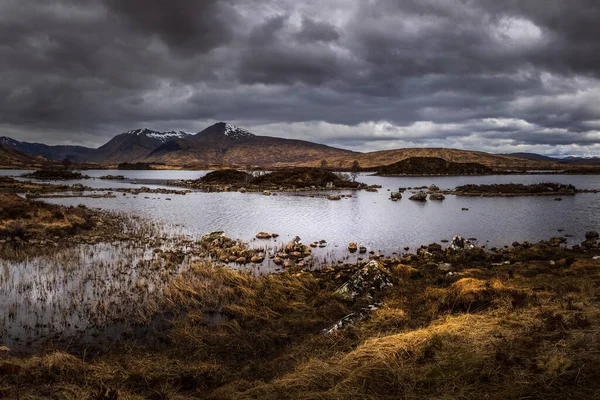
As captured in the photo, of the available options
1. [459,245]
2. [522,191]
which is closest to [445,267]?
[459,245]

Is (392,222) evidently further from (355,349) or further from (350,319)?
(355,349)

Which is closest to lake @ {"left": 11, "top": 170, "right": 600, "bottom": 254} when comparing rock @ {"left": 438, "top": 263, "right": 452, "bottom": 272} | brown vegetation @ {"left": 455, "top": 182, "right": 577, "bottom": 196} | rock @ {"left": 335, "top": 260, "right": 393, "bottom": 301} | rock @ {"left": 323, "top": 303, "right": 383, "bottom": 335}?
rock @ {"left": 438, "top": 263, "right": 452, "bottom": 272}

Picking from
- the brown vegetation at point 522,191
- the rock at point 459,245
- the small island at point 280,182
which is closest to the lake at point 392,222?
the rock at point 459,245

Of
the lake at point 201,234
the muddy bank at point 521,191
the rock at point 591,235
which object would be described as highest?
the muddy bank at point 521,191

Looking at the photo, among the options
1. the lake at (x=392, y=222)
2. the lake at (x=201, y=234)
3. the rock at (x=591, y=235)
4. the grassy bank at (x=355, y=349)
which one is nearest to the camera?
the grassy bank at (x=355, y=349)

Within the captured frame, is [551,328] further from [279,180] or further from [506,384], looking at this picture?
[279,180]

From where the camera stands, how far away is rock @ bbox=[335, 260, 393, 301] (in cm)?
1600

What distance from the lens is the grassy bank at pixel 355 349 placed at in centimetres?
749

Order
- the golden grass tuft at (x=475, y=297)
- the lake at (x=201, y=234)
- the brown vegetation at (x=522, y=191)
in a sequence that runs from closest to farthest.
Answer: the golden grass tuft at (x=475, y=297) → the lake at (x=201, y=234) → the brown vegetation at (x=522, y=191)

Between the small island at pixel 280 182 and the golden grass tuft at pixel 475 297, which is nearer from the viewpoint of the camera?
the golden grass tuft at pixel 475 297

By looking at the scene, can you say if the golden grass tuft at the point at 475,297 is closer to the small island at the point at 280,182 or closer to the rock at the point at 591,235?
the rock at the point at 591,235

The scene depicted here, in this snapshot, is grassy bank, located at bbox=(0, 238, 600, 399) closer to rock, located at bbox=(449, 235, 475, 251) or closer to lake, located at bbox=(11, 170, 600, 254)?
rock, located at bbox=(449, 235, 475, 251)

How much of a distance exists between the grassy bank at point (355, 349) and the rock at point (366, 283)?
213 millimetres

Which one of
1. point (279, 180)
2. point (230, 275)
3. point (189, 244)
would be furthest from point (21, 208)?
point (279, 180)
